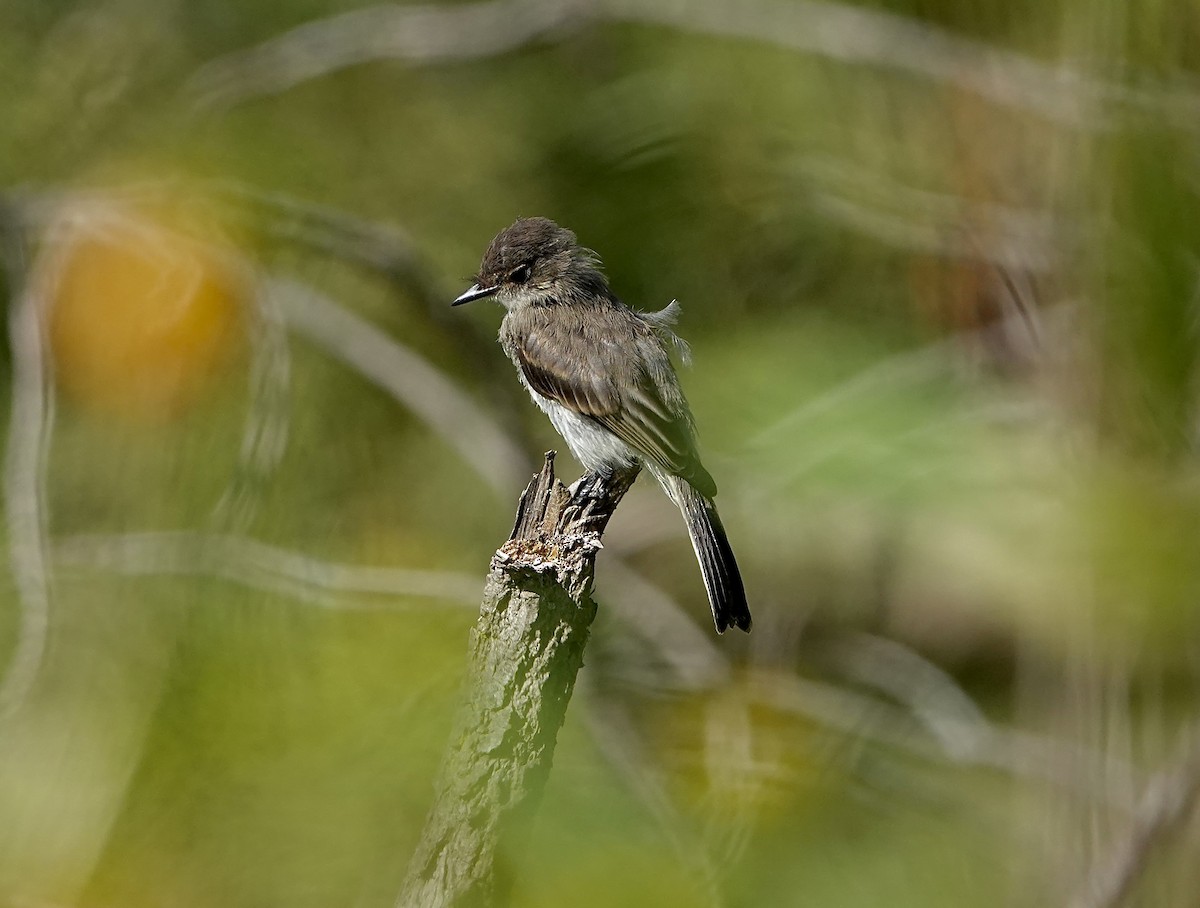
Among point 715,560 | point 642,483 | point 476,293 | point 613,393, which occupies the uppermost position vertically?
point 476,293

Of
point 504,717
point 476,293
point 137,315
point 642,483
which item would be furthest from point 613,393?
point 504,717

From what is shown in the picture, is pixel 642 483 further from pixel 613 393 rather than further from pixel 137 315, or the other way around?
pixel 137 315

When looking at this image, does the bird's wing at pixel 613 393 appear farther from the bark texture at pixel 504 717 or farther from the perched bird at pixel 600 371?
the bark texture at pixel 504 717

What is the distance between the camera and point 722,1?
3713mm

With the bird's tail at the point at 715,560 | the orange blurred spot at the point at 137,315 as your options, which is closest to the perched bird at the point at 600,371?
the bird's tail at the point at 715,560

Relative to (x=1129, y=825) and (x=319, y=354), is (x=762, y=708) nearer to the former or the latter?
(x=319, y=354)

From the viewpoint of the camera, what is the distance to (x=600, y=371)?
9.12ft

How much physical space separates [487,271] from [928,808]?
1498mm

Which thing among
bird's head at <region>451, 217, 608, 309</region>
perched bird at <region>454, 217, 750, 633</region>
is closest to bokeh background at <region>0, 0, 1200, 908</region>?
perched bird at <region>454, 217, 750, 633</region>

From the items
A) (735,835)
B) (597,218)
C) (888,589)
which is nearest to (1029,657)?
(735,835)

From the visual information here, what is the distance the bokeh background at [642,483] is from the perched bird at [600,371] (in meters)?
0.12

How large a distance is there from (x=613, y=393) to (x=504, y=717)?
1.64 metres

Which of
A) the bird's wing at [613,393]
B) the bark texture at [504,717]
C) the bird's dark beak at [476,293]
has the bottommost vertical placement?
the bark texture at [504,717]

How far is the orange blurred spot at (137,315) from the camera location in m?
2.69
